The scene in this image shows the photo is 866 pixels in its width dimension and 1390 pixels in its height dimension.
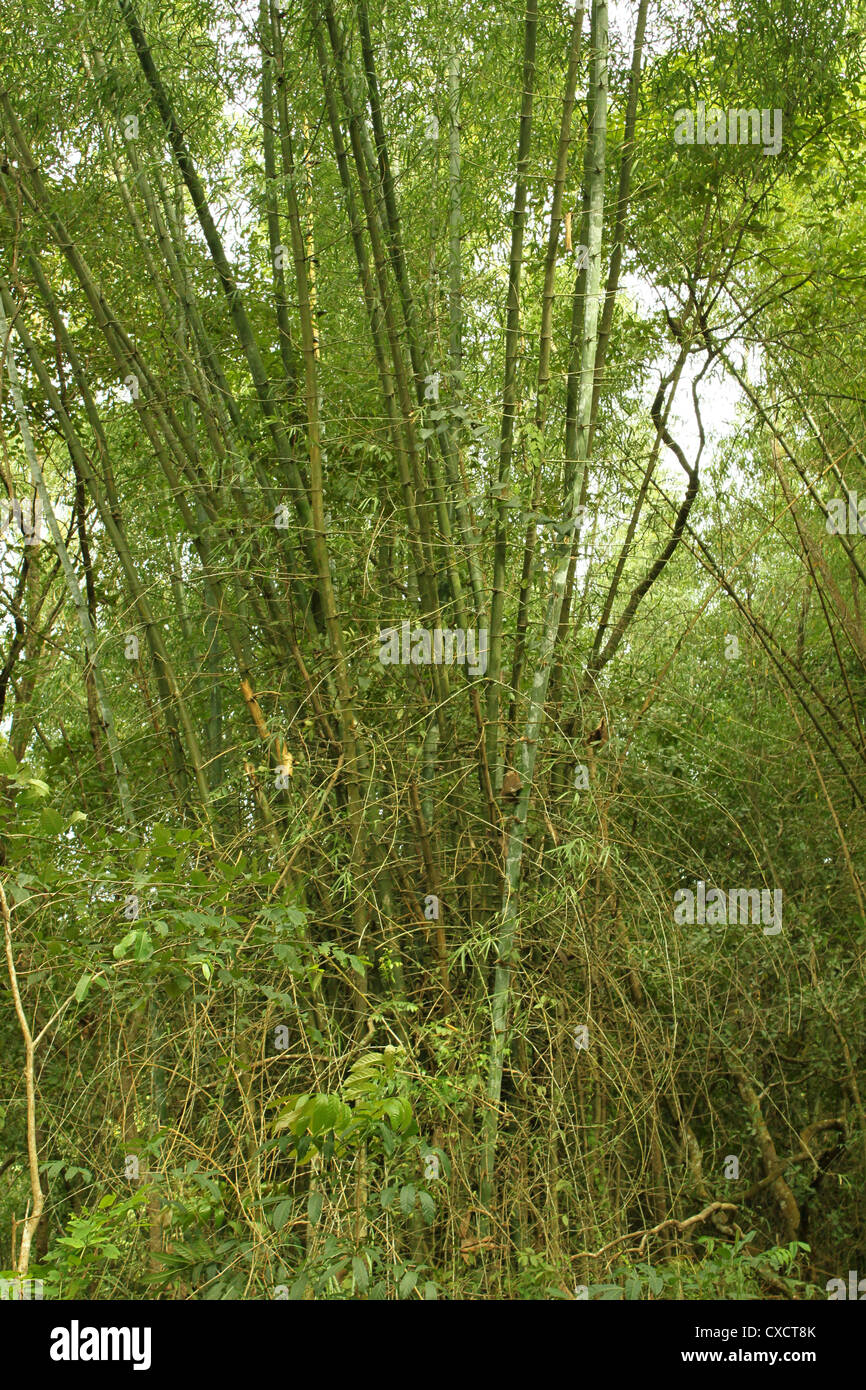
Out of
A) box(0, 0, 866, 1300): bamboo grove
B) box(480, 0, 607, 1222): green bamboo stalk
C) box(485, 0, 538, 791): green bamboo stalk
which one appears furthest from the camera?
box(485, 0, 538, 791): green bamboo stalk

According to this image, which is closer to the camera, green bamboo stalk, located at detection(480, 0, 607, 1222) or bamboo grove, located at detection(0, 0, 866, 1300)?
bamboo grove, located at detection(0, 0, 866, 1300)

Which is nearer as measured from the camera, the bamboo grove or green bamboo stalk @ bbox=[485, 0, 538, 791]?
the bamboo grove

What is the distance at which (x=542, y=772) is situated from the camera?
2844 millimetres

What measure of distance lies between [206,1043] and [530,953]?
826 millimetres

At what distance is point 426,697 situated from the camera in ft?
9.70

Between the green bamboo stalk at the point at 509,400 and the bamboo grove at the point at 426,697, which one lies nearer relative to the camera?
the bamboo grove at the point at 426,697

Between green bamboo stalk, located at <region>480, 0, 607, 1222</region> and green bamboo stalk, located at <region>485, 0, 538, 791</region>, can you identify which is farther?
green bamboo stalk, located at <region>485, 0, 538, 791</region>

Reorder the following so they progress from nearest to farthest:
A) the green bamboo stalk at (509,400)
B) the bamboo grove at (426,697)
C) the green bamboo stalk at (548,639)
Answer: the bamboo grove at (426,697)
the green bamboo stalk at (548,639)
the green bamboo stalk at (509,400)

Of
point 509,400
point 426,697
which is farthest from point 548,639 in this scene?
point 509,400

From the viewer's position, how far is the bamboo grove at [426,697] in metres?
2.34

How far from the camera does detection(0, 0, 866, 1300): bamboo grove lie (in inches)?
92.0

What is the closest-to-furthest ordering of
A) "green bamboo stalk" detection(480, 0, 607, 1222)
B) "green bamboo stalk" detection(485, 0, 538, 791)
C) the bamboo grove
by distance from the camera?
the bamboo grove → "green bamboo stalk" detection(480, 0, 607, 1222) → "green bamboo stalk" detection(485, 0, 538, 791)

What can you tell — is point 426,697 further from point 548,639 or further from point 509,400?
point 509,400

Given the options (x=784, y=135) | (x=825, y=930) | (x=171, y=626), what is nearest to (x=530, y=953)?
(x=825, y=930)
